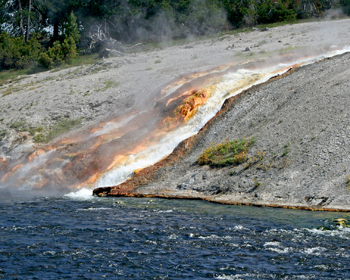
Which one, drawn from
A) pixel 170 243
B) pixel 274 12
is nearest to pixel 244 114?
pixel 170 243

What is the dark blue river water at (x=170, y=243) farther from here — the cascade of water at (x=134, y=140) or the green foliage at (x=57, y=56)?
the green foliage at (x=57, y=56)

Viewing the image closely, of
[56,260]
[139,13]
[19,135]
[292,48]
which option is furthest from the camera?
[139,13]

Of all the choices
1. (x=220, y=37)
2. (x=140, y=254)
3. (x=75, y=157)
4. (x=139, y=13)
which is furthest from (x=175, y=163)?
(x=139, y=13)

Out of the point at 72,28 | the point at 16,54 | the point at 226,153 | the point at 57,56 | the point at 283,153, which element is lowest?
the point at 226,153

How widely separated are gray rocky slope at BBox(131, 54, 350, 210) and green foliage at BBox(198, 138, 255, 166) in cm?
36

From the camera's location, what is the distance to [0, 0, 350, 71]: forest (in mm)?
50031

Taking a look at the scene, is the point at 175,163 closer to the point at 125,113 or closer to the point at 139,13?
the point at 125,113

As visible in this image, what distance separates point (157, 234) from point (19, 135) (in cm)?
1875

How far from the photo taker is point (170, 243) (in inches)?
502

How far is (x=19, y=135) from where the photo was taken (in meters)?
29.6

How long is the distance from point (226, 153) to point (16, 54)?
118 ft

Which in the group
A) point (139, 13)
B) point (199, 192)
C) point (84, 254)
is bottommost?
point (199, 192)

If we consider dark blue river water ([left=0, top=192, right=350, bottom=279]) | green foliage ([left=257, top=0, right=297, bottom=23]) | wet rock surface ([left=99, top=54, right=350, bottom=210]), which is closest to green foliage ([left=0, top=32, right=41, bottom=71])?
green foliage ([left=257, top=0, right=297, bottom=23])

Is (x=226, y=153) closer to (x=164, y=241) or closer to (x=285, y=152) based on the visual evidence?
(x=285, y=152)
